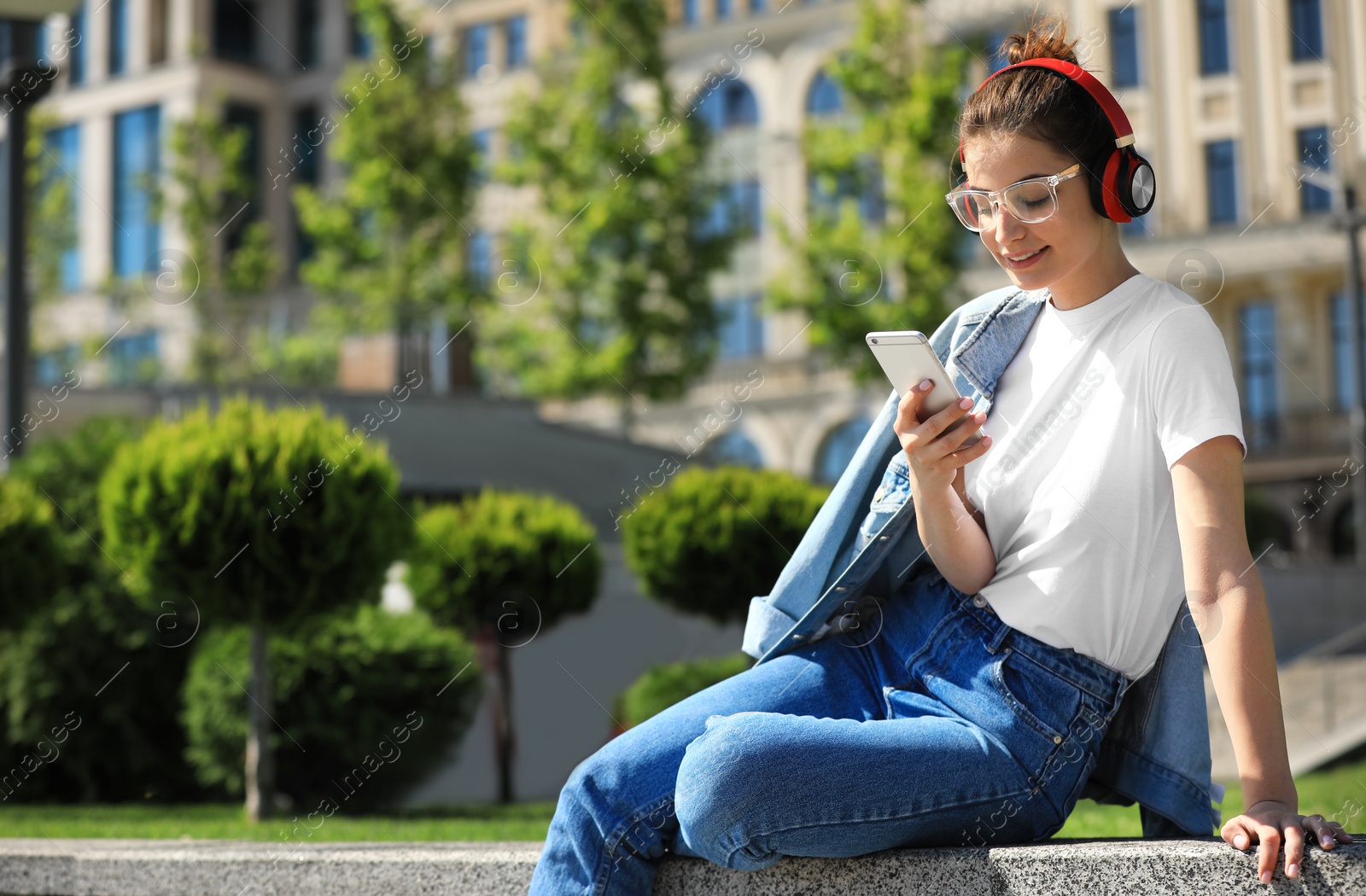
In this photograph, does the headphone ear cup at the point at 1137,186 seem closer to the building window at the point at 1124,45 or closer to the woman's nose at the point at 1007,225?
the woman's nose at the point at 1007,225

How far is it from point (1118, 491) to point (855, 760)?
65cm

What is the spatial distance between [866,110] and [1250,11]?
1507 cm

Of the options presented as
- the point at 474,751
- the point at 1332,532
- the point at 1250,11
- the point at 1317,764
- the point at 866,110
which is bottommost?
the point at 1332,532

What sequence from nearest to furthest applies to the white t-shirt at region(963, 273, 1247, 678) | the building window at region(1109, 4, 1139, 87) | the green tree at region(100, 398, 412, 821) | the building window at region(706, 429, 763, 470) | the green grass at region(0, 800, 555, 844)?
the white t-shirt at region(963, 273, 1247, 678), the green grass at region(0, 800, 555, 844), the green tree at region(100, 398, 412, 821), the building window at region(1109, 4, 1139, 87), the building window at region(706, 429, 763, 470)

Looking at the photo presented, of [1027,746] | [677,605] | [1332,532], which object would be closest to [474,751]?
[677,605]

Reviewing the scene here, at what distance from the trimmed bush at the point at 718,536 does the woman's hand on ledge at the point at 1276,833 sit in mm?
8892

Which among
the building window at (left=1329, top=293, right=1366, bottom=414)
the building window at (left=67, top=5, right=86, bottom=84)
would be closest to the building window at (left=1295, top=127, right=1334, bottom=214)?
the building window at (left=1329, top=293, right=1366, bottom=414)

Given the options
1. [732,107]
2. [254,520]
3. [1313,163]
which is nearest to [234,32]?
[732,107]

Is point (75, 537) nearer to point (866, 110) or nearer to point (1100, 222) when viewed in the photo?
point (1100, 222)

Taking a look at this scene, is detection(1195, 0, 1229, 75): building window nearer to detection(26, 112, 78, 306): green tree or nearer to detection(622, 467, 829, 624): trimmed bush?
detection(26, 112, 78, 306): green tree

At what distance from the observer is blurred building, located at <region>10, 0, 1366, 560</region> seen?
3197cm

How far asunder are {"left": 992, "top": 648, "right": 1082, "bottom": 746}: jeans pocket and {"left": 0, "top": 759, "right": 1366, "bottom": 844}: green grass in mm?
1690

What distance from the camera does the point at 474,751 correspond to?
508 inches

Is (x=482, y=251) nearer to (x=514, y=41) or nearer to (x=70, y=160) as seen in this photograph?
(x=514, y=41)
